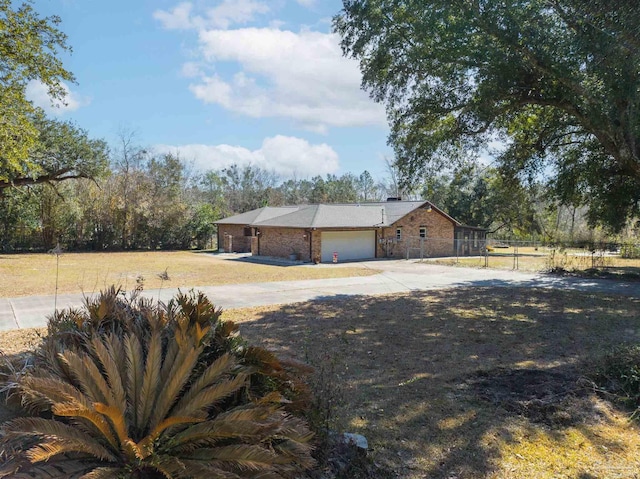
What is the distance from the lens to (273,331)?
→ 27.0 ft

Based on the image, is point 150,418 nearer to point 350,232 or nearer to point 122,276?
point 122,276

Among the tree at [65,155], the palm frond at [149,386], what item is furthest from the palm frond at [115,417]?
the tree at [65,155]

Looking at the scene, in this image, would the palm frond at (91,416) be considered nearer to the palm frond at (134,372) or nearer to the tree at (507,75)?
the palm frond at (134,372)

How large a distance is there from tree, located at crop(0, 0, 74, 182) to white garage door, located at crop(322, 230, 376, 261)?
1795cm

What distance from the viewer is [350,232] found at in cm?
2725

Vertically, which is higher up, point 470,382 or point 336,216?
point 336,216

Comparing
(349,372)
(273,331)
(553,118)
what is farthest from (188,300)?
(553,118)

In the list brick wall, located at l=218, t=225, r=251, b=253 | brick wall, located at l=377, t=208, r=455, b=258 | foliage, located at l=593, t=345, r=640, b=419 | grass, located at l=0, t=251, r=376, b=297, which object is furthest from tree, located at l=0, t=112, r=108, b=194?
foliage, located at l=593, t=345, r=640, b=419

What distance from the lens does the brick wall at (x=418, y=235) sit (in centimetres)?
2866

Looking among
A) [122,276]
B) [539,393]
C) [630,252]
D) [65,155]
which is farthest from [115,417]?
[630,252]

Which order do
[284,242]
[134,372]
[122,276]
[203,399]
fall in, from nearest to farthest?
[203,399] < [134,372] < [122,276] < [284,242]

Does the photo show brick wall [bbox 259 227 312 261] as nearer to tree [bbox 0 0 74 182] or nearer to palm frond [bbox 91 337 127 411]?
tree [bbox 0 0 74 182]

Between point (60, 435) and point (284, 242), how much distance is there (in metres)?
25.4

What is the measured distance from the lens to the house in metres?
26.2
